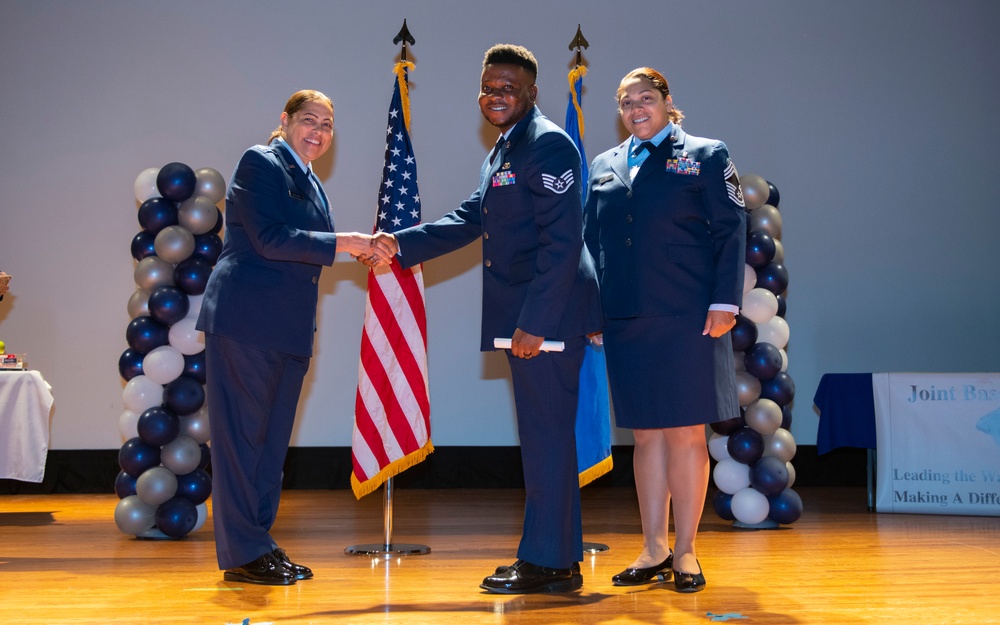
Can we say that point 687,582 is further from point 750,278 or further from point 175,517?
point 175,517

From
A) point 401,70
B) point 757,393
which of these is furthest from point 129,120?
point 757,393

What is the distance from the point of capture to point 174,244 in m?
4.38

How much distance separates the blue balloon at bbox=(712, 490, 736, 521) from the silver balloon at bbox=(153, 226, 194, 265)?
2.77m

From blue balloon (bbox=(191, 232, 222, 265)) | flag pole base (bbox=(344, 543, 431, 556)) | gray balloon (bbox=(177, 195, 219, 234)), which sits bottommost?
flag pole base (bbox=(344, 543, 431, 556))

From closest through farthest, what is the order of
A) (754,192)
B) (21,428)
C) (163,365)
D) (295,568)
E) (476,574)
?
(295,568) < (476,574) < (163,365) < (754,192) < (21,428)

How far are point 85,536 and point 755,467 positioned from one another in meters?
3.11

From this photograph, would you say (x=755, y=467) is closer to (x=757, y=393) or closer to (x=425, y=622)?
(x=757, y=393)

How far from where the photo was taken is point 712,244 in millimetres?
3062

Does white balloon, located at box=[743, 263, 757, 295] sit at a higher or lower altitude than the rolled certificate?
higher

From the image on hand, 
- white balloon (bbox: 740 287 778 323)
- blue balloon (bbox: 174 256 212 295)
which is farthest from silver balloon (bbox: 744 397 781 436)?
blue balloon (bbox: 174 256 212 295)

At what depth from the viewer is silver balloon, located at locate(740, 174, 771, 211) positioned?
4766mm

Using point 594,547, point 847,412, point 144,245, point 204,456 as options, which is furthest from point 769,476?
point 144,245

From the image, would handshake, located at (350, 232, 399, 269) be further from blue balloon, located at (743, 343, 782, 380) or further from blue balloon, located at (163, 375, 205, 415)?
blue balloon, located at (743, 343, 782, 380)

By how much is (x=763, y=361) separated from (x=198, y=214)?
2768mm
